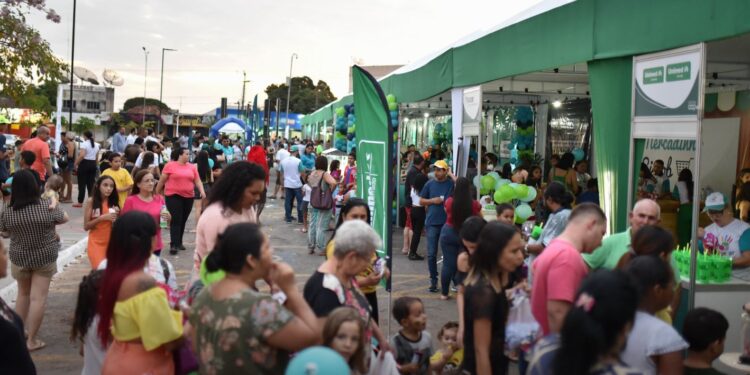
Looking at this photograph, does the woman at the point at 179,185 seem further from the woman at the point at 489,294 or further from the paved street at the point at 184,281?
the woman at the point at 489,294

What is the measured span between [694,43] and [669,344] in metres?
3.30

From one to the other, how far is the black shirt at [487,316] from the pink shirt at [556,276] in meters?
0.20

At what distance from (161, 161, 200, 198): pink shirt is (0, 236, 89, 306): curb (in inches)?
59.0

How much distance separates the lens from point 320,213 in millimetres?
12477

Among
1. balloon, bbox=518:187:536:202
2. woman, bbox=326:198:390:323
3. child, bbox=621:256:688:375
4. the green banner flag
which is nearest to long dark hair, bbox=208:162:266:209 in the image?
woman, bbox=326:198:390:323

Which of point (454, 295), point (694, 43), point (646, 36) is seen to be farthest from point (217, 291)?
point (454, 295)

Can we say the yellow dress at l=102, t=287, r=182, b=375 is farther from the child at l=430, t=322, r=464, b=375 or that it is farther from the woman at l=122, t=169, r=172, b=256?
the woman at l=122, t=169, r=172, b=256

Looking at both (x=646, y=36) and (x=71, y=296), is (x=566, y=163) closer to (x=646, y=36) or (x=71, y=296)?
(x=646, y=36)

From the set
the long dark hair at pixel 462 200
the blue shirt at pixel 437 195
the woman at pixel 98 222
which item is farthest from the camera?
the blue shirt at pixel 437 195

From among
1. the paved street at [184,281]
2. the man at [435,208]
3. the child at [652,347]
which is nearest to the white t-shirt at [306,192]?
the paved street at [184,281]

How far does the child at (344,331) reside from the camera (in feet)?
11.4

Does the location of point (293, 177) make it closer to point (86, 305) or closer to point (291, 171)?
point (291, 171)

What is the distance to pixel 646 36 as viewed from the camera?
6.43 metres

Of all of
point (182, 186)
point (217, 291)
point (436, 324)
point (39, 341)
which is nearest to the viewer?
point (217, 291)
